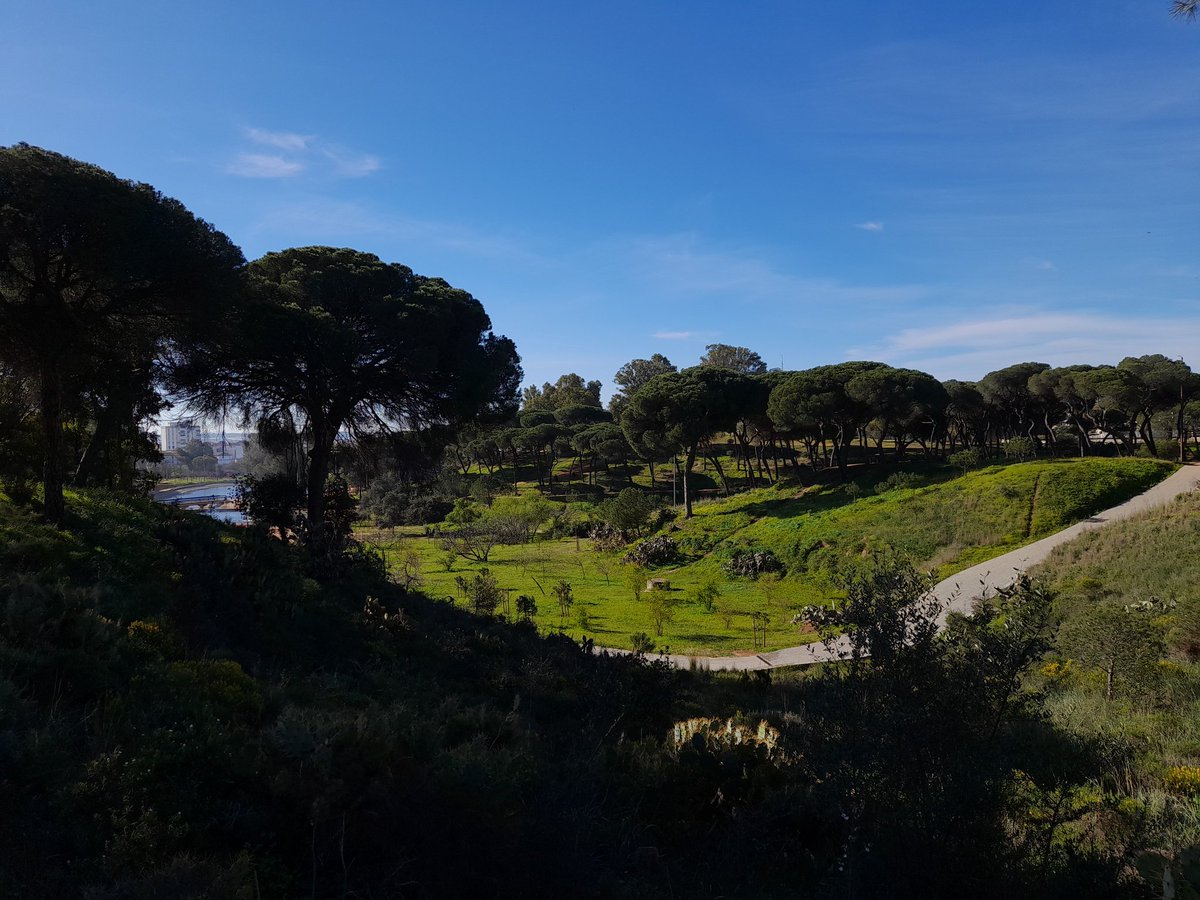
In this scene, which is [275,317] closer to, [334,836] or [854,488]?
[334,836]

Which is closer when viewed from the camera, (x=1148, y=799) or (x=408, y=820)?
(x=408, y=820)

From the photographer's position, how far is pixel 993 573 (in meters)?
23.2

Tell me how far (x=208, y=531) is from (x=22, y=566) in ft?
15.1

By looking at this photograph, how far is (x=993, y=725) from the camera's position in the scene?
18.0 ft

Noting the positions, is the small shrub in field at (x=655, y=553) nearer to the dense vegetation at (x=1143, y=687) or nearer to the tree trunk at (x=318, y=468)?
the dense vegetation at (x=1143, y=687)

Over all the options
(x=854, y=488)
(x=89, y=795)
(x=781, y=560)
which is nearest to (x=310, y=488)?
(x=89, y=795)

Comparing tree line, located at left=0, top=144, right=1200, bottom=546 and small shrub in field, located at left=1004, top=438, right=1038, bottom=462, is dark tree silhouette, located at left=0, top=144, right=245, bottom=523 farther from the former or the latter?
small shrub in field, located at left=1004, top=438, right=1038, bottom=462

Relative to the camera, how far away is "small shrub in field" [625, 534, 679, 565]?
36750 millimetres

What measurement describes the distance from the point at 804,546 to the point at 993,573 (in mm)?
9880

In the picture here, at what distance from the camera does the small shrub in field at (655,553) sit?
121 ft

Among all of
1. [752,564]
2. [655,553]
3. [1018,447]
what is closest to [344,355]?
[752,564]

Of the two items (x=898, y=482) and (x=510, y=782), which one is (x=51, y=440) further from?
(x=898, y=482)

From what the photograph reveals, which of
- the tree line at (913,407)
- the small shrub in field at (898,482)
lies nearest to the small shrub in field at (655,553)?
the tree line at (913,407)

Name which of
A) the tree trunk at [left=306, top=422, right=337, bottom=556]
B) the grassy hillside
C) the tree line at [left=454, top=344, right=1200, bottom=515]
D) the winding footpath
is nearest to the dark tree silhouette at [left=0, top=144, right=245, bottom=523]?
the tree trunk at [left=306, top=422, right=337, bottom=556]
